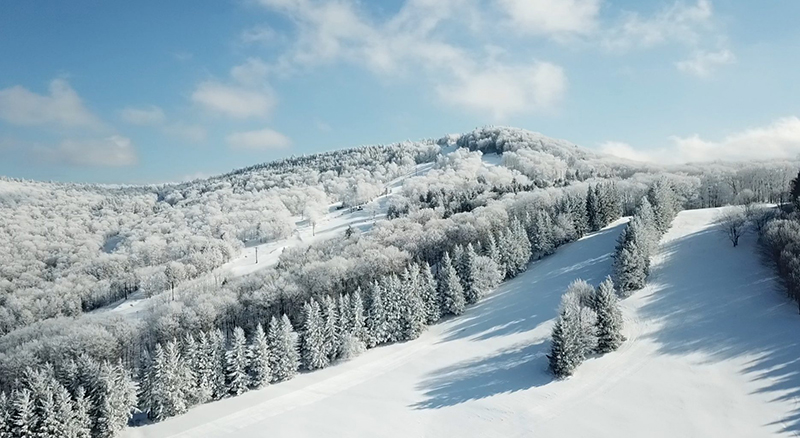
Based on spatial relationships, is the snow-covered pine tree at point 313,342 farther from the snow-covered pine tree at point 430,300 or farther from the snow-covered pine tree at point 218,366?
the snow-covered pine tree at point 430,300

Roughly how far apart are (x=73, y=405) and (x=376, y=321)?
33.4 meters

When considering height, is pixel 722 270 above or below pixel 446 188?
below

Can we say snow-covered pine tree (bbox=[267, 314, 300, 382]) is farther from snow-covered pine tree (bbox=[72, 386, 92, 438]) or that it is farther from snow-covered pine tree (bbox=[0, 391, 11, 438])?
snow-covered pine tree (bbox=[0, 391, 11, 438])

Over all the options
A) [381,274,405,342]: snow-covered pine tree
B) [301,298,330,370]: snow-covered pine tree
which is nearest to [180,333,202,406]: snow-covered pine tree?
[301,298,330,370]: snow-covered pine tree

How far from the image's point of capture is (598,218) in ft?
296

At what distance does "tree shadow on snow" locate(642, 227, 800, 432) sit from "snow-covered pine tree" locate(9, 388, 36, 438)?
6118 cm

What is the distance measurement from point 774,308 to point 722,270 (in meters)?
12.1

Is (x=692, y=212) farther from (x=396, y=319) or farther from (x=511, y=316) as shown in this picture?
Answer: (x=396, y=319)

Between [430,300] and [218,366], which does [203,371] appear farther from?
[430,300]

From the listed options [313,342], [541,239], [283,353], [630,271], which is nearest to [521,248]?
[541,239]

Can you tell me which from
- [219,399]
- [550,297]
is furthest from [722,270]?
[219,399]

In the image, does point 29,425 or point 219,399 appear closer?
point 29,425

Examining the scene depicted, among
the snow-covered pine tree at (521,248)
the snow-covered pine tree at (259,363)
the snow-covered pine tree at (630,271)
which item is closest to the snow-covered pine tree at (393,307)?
the snow-covered pine tree at (259,363)

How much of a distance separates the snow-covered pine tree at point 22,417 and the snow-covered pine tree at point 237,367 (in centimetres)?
1696
